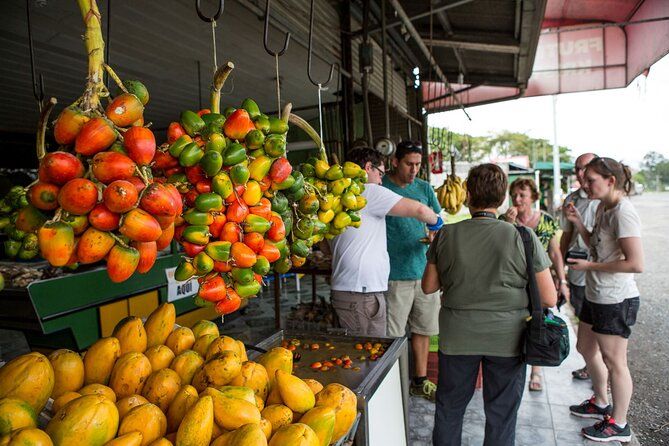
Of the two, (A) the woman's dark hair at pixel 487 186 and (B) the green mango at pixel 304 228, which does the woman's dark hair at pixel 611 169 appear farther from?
(B) the green mango at pixel 304 228

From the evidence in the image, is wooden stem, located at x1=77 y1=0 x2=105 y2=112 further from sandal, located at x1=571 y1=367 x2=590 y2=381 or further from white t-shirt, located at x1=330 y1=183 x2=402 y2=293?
sandal, located at x1=571 y1=367 x2=590 y2=381

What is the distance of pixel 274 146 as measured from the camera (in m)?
1.24

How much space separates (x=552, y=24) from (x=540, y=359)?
24.2ft

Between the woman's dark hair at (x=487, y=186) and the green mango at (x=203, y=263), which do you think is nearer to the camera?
the green mango at (x=203, y=263)

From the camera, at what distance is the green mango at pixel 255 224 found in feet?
3.76

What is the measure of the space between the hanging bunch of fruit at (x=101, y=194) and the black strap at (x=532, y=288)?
1714 mm

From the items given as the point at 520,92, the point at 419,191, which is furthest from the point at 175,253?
the point at 520,92

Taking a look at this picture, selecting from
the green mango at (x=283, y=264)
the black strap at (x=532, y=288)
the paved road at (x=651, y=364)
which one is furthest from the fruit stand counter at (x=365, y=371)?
the paved road at (x=651, y=364)

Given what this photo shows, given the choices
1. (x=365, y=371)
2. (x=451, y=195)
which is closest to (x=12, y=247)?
(x=365, y=371)

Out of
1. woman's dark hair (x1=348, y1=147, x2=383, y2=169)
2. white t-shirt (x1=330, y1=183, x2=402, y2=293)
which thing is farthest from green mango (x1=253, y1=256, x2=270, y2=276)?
woman's dark hair (x1=348, y1=147, x2=383, y2=169)

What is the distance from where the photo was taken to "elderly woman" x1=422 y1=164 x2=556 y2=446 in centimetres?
212

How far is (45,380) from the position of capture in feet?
3.39

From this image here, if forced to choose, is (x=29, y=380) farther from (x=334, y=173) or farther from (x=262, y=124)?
(x=334, y=173)

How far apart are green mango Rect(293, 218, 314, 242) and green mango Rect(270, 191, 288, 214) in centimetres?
16
